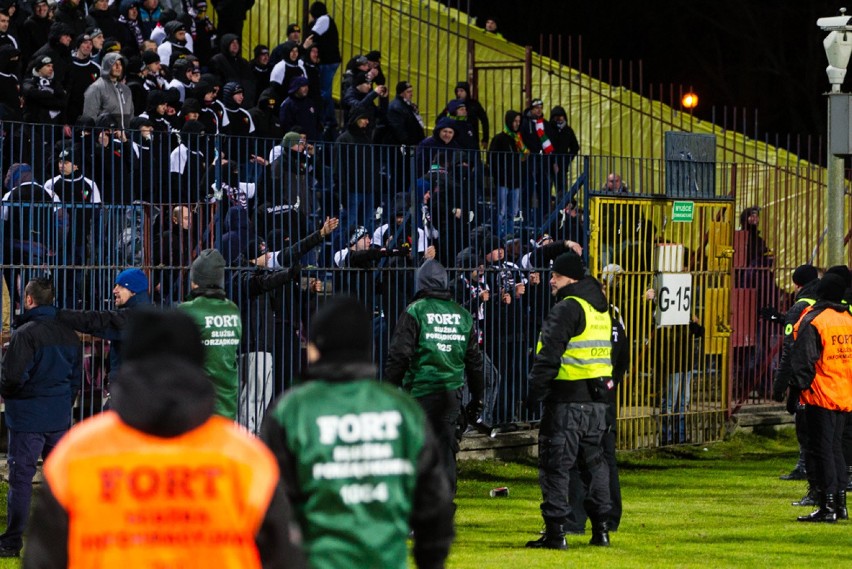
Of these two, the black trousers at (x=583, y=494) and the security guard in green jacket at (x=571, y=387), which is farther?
the black trousers at (x=583, y=494)

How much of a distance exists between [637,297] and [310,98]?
15.6 ft

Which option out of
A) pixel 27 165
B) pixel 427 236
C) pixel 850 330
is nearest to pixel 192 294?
pixel 27 165

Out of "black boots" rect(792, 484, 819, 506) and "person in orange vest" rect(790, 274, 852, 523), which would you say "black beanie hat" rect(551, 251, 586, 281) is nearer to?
"person in orange vest" rect(790, 274, 852, 523)

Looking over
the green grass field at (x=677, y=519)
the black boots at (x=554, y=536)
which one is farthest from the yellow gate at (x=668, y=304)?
the black boots at (x=554, y=536)

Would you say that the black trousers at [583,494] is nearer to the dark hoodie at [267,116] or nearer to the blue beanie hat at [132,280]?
the blue beanie hat at [132,280]

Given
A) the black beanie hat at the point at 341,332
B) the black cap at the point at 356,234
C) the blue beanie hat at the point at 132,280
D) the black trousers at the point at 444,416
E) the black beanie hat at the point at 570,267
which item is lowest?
the black trousers at the point at 444,416

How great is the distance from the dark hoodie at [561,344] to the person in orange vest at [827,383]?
252 cm

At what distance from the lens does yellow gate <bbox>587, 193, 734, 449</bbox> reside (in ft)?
54.0

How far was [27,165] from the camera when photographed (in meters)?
12.5

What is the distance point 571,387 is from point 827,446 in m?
2.77

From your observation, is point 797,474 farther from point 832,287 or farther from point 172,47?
point 172,47

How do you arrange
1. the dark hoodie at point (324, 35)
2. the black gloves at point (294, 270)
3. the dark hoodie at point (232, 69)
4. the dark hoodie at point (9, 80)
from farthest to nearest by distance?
the dark hoodie at point (324, 35) → the dark hoodie at point (232, 69) → the dark hoodie at point (9, 80) → the black gloves at point (294, 270)

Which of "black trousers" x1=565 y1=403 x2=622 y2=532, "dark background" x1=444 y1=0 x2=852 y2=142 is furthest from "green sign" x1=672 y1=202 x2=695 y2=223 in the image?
"dark background" x1=444 y1=0 x2=852 y2=142

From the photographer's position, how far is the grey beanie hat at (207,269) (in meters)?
11.2
